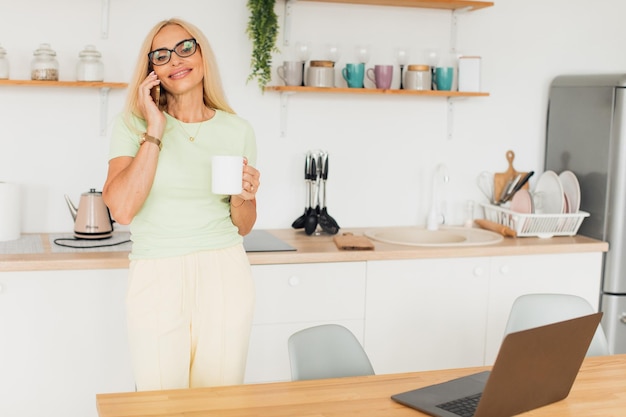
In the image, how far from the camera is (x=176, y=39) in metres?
2.39

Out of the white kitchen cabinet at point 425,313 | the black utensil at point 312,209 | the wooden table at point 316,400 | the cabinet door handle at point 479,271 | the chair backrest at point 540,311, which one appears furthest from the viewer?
the black utensil at point 312,209

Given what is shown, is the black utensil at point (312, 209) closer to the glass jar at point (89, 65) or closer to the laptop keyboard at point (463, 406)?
the glass jar at point (89, 65)

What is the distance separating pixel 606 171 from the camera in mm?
3775

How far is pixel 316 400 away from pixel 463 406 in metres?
0.33

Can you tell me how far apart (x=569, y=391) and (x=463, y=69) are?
2159mm

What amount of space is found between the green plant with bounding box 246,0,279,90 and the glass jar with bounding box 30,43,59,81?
80cm

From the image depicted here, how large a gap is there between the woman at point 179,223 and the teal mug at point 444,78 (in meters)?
1.58

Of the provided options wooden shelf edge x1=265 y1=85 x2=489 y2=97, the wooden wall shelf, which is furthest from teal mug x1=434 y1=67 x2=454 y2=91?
the wooden wall shelf

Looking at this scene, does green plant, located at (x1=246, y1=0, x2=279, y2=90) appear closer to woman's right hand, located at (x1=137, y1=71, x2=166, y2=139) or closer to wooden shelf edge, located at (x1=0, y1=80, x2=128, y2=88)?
wooden shelf edge, located at (x1=0, y1=80, x2=128, y2=88)

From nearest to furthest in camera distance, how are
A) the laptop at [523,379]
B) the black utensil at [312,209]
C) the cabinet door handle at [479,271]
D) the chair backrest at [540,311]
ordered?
the laptop at [523,379], the chair backrest at [540,311], the cabinet door handle at [479,271], the black utensil at [312,209]

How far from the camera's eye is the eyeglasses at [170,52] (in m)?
2.38

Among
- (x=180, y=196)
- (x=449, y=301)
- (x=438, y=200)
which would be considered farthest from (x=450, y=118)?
(x=180, y=196)

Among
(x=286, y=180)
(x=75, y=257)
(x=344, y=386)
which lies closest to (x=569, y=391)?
(x=344, y=386)

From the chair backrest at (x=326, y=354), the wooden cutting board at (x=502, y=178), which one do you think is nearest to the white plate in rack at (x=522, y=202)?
the wooden cutting board at (x=502, y=178)
